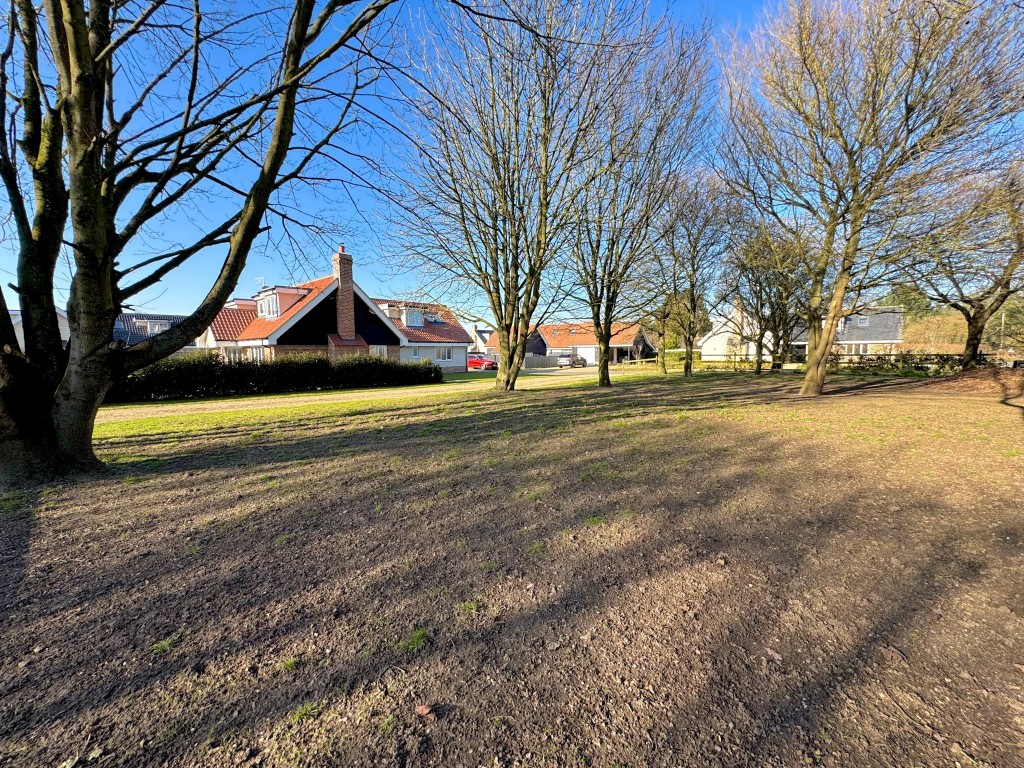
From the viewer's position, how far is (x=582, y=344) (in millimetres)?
67188

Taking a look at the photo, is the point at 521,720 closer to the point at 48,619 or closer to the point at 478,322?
A: the point at 48,619

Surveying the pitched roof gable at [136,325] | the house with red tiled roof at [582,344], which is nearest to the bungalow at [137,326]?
the pitched roof gable at [136,325]

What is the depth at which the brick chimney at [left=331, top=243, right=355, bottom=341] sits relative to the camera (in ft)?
90.6

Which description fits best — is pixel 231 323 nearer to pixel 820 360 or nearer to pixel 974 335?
pixel 820 360

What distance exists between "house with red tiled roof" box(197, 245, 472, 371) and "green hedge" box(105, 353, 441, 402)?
145 inches

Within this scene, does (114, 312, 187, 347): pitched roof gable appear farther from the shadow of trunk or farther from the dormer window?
the shadow of trunk

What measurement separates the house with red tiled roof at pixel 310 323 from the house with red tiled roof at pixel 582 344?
101ft

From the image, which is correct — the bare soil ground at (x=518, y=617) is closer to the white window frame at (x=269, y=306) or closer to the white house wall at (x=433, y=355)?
the white window frame at (x=269, y=306)

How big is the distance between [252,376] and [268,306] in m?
11.9

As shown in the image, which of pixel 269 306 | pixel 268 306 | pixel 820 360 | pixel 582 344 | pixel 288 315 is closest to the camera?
pixel 820 360

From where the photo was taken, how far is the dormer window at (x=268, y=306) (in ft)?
93.2

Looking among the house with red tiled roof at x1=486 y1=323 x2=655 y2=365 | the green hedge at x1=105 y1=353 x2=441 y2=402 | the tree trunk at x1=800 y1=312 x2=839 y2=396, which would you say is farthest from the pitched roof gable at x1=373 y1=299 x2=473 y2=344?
the tree trunk at x1=800 y1=312 x2=839 y2=396

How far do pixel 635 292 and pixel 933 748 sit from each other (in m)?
18.6

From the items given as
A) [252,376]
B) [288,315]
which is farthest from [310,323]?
[252,376]
